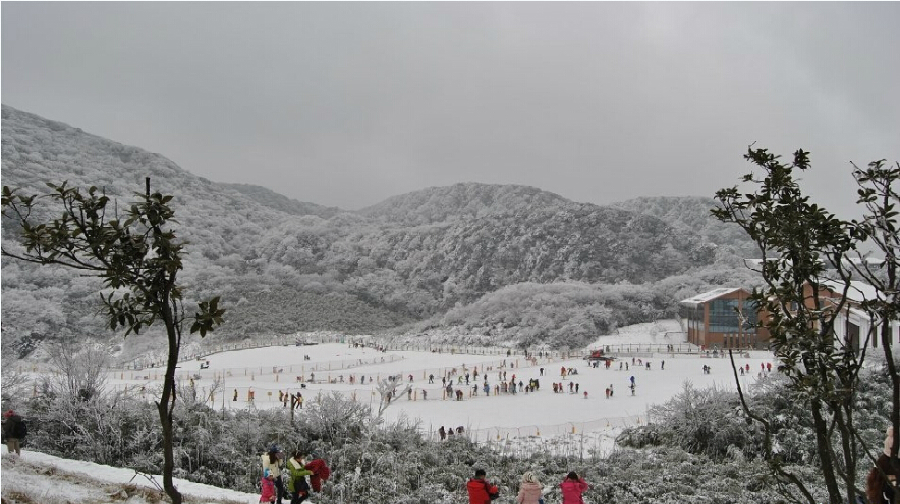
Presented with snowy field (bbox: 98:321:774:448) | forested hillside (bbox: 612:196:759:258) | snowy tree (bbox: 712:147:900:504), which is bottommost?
snowy field (bbox: 98:321:774:448)

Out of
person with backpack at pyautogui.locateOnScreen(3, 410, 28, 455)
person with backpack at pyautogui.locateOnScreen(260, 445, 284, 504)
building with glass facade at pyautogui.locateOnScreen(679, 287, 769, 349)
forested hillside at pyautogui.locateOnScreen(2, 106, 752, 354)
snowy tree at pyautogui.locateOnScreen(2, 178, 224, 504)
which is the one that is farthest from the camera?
forested hillside at pyautogui.locateOnScreen(2, 106, 752, 354)

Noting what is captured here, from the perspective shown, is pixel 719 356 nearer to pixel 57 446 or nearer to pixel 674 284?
pixel 674 284

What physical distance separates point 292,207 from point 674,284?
149m

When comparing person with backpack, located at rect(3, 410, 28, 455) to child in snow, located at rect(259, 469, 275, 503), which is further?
person with backpack, located at rect(3, 410, 28, 455)

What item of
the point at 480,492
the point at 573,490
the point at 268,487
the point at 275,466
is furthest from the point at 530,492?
the point at 268,487

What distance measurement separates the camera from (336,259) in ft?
299

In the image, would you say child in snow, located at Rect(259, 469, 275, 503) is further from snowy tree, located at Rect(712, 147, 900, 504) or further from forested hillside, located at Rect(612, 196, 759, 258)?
forested hillside, located at Rect(612, 196, 759, 258)

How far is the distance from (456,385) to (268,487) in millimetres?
22974

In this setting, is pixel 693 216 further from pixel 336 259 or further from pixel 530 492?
pixel 530 492

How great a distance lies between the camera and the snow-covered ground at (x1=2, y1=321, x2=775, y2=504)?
30.7 feet

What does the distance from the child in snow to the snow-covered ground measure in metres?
0.72

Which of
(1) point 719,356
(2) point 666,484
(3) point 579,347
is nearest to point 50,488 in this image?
(2) point 666,484

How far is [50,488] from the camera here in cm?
714

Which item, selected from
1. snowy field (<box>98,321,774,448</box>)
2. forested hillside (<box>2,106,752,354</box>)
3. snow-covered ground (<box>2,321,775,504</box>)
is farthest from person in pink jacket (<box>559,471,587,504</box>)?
forested hillside (<box>2,106,752,354</box>)
